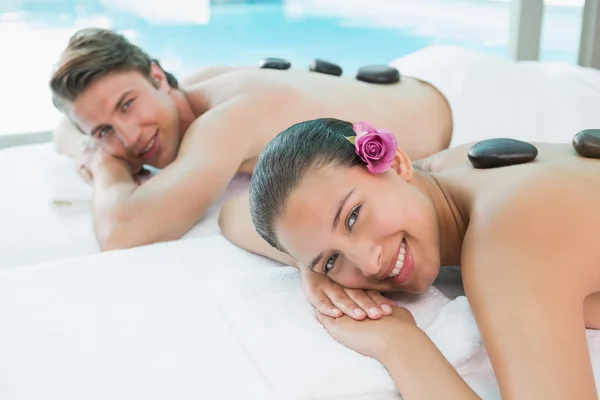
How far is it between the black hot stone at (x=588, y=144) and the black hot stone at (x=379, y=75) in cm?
73

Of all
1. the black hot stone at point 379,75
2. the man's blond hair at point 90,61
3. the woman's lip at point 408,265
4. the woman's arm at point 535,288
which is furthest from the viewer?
the black hot stone at point 379,75

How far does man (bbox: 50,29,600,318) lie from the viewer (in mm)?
1469

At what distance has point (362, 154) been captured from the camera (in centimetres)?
100

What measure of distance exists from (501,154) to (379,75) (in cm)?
74

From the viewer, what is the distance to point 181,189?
147cm

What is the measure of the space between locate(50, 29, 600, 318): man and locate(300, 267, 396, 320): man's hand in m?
0.26

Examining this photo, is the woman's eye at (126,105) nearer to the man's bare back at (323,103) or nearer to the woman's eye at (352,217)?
the man's bare back at (323,103)

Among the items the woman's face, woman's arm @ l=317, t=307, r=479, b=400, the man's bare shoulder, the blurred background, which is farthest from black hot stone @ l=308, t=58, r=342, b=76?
the blurred background

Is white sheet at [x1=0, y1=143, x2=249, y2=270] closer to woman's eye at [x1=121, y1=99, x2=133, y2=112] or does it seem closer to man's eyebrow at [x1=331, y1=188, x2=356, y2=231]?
woman's eye at [x1=121, y1=99, x2=133, y2=112]

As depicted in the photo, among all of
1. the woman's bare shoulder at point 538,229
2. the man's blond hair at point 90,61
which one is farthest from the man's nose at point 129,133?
the woman's bare shoulder at point 538,229

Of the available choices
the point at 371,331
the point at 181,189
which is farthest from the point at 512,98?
the point at 371,331

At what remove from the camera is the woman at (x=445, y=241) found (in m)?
0.84

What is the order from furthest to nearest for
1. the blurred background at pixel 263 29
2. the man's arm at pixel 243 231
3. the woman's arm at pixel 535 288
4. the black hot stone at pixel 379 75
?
the blurred background at pixel 263 29 → the black hot stone at pixel 379 75 → the man's arm at pixel 243 231 → the woman's arm at pixel 535 288

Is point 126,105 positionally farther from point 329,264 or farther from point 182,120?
point 329,264
